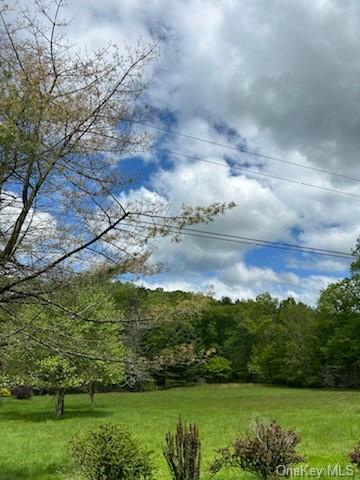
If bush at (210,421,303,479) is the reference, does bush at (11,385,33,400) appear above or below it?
below

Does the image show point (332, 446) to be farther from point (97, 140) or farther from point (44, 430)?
point (44, 430)

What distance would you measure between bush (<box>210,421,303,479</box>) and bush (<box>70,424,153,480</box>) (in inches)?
50.1

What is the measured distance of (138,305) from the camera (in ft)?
21.9

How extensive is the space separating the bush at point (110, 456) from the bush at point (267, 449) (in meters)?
1.27

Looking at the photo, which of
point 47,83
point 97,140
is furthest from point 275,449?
point 47,83

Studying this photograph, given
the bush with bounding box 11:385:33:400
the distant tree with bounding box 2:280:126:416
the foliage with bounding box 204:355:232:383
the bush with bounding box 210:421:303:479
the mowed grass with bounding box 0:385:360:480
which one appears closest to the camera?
the distant tree with bounding box 2:280:126:416

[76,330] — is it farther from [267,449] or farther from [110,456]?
[267,449]

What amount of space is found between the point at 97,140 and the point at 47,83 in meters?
0.85

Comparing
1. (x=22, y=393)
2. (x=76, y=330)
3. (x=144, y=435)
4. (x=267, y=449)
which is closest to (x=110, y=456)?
(x=76, y=330)

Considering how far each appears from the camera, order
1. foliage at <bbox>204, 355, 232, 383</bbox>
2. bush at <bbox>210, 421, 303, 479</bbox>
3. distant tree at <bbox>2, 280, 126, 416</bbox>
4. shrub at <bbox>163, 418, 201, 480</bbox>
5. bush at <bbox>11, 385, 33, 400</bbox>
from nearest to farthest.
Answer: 1. shrub at <bbox>163, 418, 201, 480</bbox>
2. distant tree at <bbox>2, 280, 126, 416</bbox>
3. bush at <bbox>210, 421, 303, 479</bbox>
4. bush at <bbox>11, 385, 33, 400</bbox>
5. foliage at <bbox>204, 355, 232, 383</bbox>

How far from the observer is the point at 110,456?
5781 millimetres

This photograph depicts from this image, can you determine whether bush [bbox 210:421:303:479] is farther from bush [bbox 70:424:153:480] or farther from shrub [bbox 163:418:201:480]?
bush [bbox 70:424:153:480]

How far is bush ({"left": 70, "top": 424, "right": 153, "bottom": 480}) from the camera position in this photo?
5.74m

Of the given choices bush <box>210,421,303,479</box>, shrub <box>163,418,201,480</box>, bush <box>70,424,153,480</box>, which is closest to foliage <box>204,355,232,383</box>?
bush <box>210,421,303,479</box>
